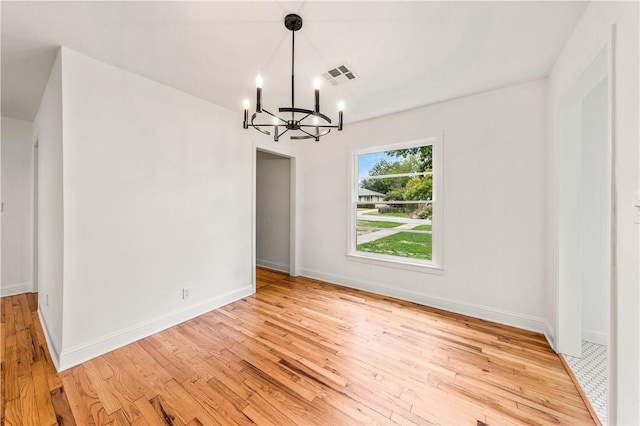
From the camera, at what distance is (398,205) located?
3.63 m

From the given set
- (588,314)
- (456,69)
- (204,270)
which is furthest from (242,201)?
(588,314)

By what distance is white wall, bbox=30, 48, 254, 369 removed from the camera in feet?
6.94

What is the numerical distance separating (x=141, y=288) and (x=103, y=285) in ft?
1.08

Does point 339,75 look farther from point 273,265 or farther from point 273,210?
point 273,265

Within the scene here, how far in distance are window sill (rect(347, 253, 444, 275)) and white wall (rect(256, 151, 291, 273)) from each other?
66.3 inches

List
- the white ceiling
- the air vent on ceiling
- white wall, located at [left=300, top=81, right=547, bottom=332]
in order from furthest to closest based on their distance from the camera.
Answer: white wall, located at [left=300, top=81, right=547, bottom=332], the air vent on ceiling, the white ceiling

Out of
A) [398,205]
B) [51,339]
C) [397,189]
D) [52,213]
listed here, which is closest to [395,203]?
[398,205]

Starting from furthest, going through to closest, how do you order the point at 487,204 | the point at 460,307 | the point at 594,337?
1. the point at 460,307
2. the point at 487,204
3. the point at 594,337

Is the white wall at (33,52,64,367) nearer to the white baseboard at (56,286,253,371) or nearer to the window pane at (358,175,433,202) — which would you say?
the white baseboard at (56,286,253,371)

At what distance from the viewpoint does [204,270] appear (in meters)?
3.13

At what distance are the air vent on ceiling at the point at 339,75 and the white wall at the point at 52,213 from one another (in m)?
2.33

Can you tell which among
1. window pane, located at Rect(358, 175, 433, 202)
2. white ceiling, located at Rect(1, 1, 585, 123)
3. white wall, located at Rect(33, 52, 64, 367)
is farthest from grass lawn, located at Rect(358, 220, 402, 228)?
white wall, located at Rect(33, 52, 64, 367)

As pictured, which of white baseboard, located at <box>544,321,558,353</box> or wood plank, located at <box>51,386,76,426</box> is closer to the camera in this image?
wood plank, located at <box>51,386,76,426</box>

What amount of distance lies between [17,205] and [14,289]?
1.22 metres
